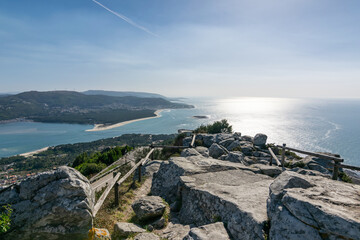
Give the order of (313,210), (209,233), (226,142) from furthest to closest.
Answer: (226,142)
(209,233)
(313,210)

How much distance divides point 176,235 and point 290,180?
3.03 meters

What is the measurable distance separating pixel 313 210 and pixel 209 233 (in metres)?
1.88

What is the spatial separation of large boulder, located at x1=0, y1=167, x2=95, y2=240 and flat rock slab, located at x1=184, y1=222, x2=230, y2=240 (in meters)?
2.33

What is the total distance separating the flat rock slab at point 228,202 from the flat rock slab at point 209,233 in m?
0.18

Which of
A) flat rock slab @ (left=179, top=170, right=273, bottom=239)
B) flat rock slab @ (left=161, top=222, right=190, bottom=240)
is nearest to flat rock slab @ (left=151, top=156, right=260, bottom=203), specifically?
flat rock slab @ (left=179, top=170, right=273, bottom=239)

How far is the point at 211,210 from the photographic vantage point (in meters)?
4.85

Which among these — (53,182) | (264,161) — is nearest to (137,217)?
(53,182)

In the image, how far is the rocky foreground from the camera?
298 cm

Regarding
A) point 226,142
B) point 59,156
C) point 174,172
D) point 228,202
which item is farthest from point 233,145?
point 59,156

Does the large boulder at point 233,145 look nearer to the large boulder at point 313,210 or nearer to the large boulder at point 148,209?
the large boulder at point 148,209

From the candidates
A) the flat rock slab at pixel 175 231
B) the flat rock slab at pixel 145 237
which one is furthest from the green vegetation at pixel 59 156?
the flat rock slab at pixel 145 237

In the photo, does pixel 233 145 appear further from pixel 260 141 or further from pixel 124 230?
pixel 124 230

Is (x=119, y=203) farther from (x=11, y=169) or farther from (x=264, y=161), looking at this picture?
(x=11, y=169)

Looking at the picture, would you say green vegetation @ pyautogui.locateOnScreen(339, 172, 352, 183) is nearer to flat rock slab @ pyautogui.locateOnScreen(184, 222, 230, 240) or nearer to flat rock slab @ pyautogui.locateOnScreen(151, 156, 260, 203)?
flat rock slab @ pyautogui.locateOnScreen(151, 156, 260, 203)
